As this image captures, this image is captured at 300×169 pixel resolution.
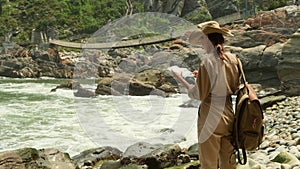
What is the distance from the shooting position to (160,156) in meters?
4.79

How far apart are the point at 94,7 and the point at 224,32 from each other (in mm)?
49564

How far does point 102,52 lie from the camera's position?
28938 millimetres

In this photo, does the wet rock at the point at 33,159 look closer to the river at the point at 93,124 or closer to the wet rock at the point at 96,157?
the wet rock at the point at 96,157

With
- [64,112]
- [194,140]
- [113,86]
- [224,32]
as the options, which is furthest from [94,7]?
[224,32]

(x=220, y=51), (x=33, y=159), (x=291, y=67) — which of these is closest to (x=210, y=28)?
(x=220, y=51)

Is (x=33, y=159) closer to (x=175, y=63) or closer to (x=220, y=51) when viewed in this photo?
(x=220, y=51)

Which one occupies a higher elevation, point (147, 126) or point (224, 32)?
point (224, 32)

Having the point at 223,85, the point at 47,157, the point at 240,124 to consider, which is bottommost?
the point at 47,157

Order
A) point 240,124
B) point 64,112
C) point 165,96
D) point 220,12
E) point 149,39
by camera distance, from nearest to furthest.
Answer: point 240,124
point 64,112
point 165,96
point 149,39
point 220,12

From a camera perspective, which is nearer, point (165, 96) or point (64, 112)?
point (64, 112)

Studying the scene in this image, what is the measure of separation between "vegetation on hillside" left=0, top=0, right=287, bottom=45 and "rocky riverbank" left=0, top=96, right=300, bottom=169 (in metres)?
33.9

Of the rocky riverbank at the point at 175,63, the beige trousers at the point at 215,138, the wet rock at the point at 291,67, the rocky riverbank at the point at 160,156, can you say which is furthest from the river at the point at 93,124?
the beige trousers at the point at 215,138

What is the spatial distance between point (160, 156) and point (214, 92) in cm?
278

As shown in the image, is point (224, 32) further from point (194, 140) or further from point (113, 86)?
point (113, 86)
